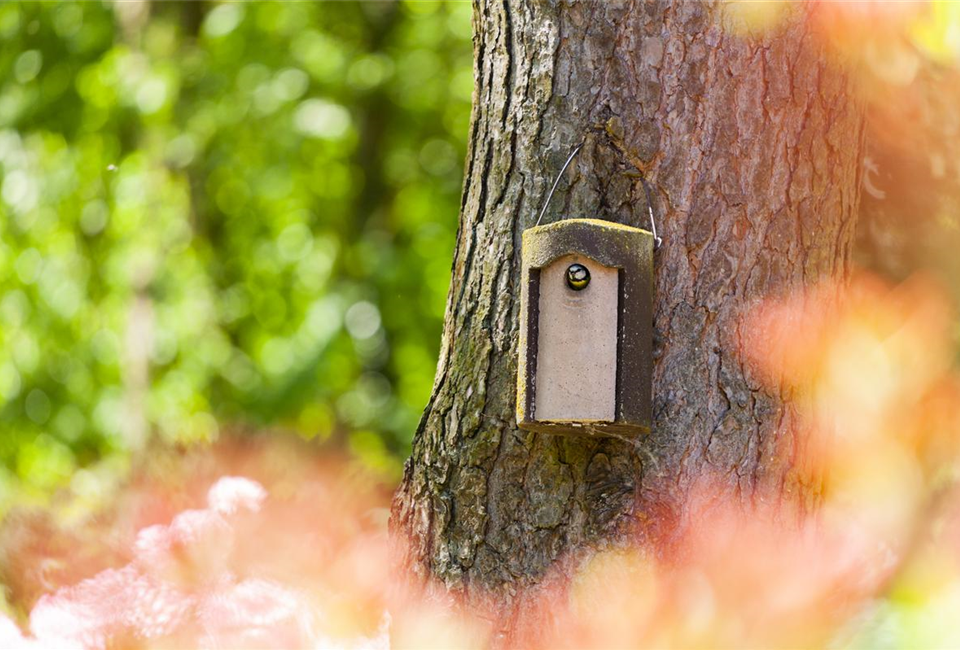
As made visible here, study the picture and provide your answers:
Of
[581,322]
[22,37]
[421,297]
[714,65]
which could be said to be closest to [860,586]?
[581,322]

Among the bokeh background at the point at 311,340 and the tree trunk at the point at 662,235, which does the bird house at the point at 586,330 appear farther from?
the bokeh background at the point at 311,340

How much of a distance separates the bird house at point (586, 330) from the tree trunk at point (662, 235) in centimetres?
7

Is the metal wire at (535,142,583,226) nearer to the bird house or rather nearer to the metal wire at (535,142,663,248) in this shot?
the metal wire at (535,142,663,248)

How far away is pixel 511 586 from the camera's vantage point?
1864 millimetres

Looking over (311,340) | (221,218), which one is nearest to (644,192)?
(311,340)

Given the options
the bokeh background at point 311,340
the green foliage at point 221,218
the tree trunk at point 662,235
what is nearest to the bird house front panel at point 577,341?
the tree trunk at point 662,235

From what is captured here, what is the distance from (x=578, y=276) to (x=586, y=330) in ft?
0.29

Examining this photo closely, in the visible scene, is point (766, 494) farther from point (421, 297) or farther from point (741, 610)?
point (421, 297)

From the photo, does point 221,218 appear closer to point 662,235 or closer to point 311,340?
point 311,340

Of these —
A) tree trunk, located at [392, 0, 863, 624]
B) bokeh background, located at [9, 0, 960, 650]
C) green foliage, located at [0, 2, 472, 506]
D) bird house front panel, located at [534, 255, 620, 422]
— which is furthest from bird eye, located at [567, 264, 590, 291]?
green foliage, located at [0, 2, 472, 506]

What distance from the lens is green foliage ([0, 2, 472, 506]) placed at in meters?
6.02

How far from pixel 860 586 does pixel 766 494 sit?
39 centimetres

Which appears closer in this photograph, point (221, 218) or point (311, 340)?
point (311, 340)

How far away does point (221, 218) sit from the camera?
7402 millimetres
